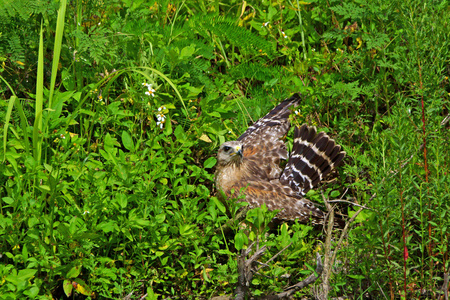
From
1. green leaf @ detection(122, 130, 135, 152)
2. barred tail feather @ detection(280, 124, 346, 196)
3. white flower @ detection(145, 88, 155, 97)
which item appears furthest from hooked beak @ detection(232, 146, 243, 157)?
green leaf @ detection(122, 130, 135, 152)

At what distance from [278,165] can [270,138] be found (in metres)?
0.31

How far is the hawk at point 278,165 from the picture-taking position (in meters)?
5.08

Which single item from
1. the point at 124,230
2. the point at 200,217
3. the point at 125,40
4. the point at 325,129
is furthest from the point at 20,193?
the point at 325,129

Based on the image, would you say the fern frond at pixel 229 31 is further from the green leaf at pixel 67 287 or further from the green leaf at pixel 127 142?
the green leaf at pixel 67 287

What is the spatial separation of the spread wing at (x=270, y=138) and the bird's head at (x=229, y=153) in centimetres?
52

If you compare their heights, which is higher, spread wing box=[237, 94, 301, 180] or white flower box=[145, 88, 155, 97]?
white flower box=[145, 88, 155, 97]

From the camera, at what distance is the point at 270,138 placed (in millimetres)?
5711

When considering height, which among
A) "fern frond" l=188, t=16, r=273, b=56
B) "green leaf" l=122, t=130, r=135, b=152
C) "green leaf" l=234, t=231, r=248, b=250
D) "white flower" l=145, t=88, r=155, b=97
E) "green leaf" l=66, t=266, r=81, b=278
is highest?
"fern frond" l=188, t=16, r=273, b=56

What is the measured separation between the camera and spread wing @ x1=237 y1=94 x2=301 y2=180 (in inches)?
222

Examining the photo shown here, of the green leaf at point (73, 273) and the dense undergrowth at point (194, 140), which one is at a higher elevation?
the dense undergrowth at point (194, 140)

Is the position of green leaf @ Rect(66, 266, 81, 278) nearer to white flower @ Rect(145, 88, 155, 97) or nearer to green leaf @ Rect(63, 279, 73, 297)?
green leaf @ Rect(63, 279, 73, 297)

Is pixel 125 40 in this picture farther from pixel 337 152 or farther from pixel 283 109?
pixel 337 152

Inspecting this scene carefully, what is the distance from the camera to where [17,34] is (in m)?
4.96

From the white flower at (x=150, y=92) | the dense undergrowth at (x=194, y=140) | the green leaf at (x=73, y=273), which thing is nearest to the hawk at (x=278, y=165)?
the dense undergrowth at (x=194, y=140)
